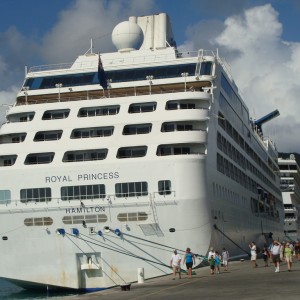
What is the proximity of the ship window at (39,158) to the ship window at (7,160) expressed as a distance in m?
1.01

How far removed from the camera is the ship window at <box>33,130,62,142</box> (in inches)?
1255

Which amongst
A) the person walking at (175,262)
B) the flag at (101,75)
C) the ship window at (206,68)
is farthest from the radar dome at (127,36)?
the person walking at (175,262)

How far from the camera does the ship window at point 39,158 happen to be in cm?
3086

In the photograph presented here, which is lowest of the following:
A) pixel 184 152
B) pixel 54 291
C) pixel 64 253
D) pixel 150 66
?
pixel 54 291

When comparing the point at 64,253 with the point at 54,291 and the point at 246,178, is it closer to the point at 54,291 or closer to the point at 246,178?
the point at 54,291

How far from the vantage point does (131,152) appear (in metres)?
30.2

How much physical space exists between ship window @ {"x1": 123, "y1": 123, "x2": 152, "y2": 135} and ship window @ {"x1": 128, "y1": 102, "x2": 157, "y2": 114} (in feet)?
3.77

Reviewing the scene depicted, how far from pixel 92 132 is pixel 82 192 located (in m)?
3.96

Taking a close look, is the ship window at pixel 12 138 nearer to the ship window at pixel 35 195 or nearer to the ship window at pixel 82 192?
the ship window at pixel 35 195

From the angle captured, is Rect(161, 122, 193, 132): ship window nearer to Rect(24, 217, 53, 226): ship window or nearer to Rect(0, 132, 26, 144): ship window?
Rect(24, 217, 53, 226): ship window

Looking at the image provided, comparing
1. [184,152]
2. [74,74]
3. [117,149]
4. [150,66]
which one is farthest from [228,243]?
[74,74]

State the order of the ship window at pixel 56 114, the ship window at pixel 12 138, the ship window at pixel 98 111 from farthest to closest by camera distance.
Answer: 1. the ship window at pixel 56 114
2. the ship window at pixel 12 138
3. the ship window at pixel 98 111

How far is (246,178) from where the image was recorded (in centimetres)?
4603

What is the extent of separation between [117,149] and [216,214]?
623cm
